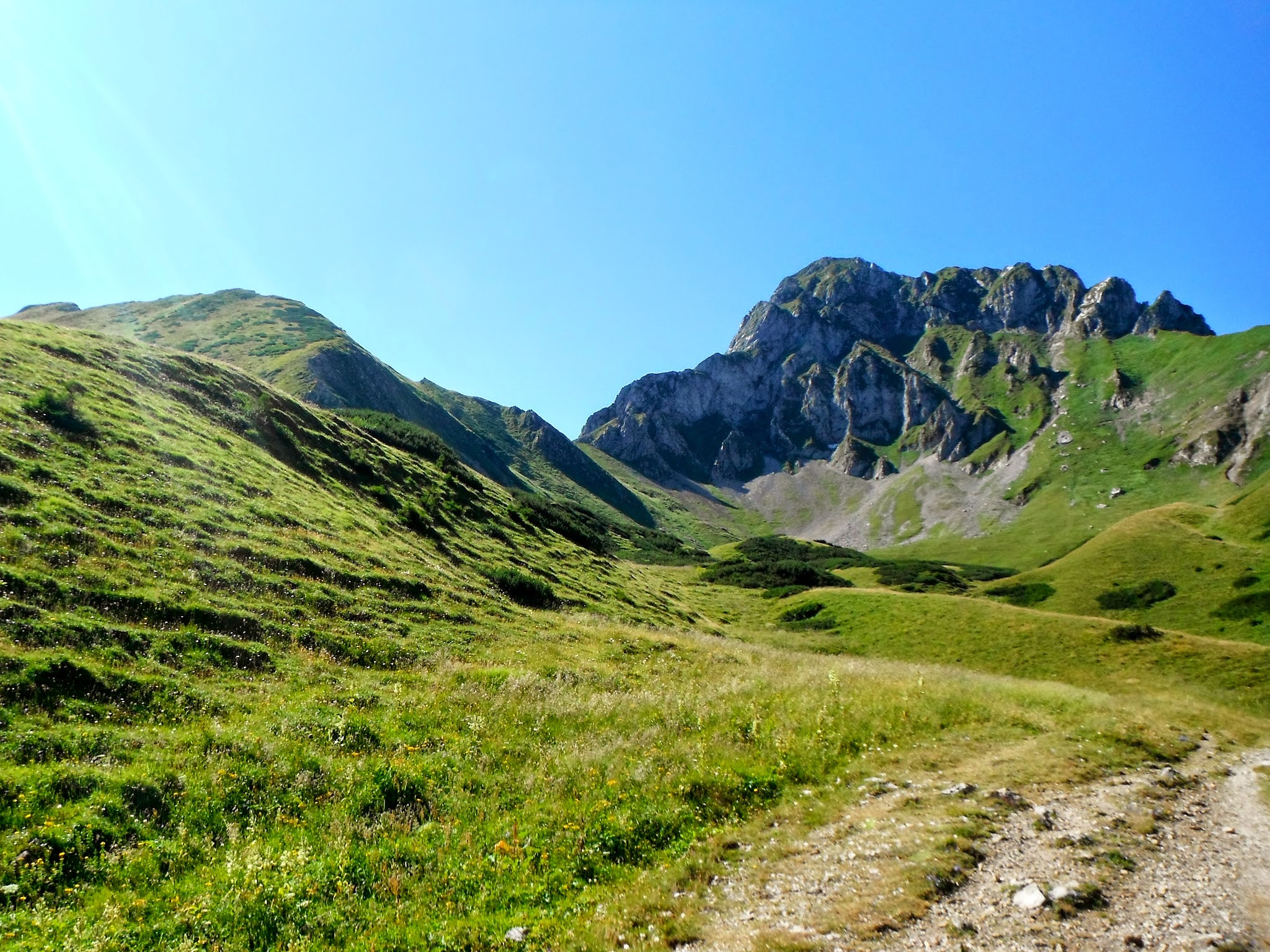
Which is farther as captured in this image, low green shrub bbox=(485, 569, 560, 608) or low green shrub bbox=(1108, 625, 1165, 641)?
low green shrub bbox=(1108, 625, 1165, 641)

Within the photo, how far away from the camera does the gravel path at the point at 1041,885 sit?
24.1 ft

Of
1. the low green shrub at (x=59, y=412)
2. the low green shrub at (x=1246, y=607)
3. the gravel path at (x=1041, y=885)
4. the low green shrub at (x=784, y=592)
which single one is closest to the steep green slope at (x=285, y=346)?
the low green shrub at (x=59, y=412)

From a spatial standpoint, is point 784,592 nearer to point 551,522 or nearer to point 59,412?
point 551,522

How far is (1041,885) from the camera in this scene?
27.8 feet

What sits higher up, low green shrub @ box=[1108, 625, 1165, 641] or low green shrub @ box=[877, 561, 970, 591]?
low green shrub @ box=[1108, 625, 1165, 641]

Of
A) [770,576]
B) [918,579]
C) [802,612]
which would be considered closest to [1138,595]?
[918,579]

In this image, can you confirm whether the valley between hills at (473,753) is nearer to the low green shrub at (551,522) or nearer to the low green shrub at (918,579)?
the low green shrub at (551,522)

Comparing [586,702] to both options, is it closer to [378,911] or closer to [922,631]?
[378,911]

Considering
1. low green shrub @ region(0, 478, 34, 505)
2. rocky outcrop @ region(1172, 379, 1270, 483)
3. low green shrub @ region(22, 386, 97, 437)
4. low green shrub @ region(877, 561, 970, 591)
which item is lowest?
low green shrub @ region(877, 561, 970, 591)

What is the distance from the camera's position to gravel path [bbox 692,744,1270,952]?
24.1ft

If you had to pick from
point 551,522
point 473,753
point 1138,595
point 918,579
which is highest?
point 551,522

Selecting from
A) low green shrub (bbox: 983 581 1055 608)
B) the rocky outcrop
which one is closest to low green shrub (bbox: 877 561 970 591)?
low green shrub (bbox: 983 581 1055 608)

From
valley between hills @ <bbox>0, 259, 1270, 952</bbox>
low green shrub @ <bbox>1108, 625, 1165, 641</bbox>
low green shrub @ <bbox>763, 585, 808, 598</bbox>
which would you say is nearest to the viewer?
valley between hills @ <bbox>0, 259, 1270, 952</bbox>

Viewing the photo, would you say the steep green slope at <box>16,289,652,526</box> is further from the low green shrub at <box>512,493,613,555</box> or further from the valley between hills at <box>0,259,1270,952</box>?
the valley between hills at <box>0,259,1270,952</box>
